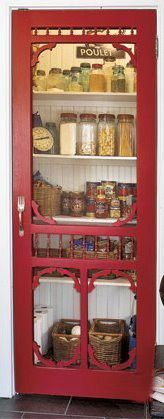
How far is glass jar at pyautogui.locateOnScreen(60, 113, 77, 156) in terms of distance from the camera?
133 inches

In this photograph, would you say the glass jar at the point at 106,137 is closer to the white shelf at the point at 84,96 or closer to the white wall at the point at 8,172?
the white shelf at the point at 84,96

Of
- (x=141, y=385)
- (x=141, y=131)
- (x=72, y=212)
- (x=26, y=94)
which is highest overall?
(x=26, y=94)

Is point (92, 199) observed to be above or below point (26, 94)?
below

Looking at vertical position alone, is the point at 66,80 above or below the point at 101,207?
above

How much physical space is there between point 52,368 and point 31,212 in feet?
2.92

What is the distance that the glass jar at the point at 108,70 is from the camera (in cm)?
334

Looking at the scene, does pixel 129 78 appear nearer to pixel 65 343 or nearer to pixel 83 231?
pixel 83 231

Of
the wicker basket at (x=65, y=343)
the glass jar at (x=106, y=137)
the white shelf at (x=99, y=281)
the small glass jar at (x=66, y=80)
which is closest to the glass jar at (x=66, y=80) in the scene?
the small glass jar at (x=66, y=80)

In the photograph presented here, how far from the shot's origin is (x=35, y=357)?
3473 millimetres

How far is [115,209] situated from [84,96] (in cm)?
65

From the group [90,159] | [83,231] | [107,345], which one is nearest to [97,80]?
[90,159]

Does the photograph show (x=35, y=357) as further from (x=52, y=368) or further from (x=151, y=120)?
(x=151, y=120)

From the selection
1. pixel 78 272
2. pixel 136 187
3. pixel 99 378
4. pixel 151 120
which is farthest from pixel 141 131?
pixel 99 378

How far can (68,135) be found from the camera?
3402 millimetres
